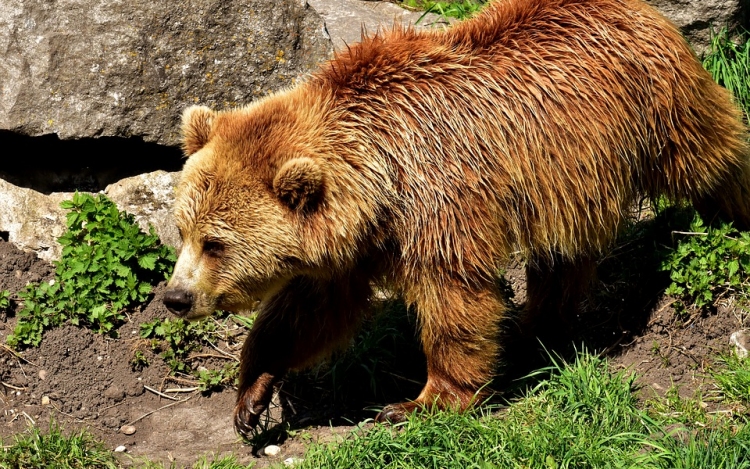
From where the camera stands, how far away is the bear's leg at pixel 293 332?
211 inches

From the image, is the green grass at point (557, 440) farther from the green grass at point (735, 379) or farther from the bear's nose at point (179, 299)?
the bear's nose at point (179, 299)

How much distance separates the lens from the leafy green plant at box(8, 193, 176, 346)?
6066mm

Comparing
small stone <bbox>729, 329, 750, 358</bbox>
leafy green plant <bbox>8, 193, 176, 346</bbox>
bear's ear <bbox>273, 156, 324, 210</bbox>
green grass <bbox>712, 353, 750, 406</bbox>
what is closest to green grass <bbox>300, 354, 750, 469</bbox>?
green grass <bbox>712, 353, 750, 406</bbox>

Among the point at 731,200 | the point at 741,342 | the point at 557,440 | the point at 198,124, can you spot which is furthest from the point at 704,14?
the point at 198,124

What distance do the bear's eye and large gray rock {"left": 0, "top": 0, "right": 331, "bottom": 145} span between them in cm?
192

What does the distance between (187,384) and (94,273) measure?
970mm

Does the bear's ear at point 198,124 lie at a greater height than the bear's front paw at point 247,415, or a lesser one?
greater

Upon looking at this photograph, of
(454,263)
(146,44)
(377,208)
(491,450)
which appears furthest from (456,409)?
(146,44)

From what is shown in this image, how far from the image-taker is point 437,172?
189 inches

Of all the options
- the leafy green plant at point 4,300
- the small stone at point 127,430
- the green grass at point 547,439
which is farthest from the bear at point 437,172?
the leafy green plant at point 4,300

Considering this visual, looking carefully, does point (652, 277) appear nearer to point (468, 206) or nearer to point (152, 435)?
point (468, 206)

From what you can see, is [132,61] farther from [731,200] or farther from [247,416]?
[731,200]

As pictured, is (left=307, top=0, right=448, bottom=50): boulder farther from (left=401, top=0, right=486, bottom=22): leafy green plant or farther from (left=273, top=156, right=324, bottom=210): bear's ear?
(left=273, top=156, right=324, bottom=210): bear's ear

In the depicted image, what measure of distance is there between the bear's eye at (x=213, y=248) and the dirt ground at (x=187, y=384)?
1.20 meters
